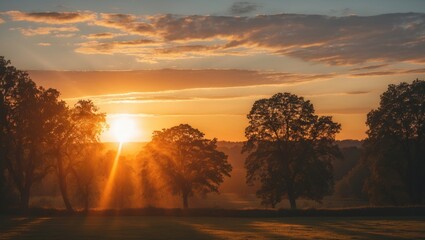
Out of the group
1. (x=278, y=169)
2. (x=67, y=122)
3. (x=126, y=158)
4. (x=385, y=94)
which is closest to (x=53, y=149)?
(x=67, y=122)

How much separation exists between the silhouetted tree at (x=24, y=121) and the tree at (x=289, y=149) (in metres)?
24.0

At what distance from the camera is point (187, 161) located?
7650 cm

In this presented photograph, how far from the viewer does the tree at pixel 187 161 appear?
75.0 metres

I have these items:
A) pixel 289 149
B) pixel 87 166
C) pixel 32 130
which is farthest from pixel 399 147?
pixel 32 130

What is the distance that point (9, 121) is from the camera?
65.5 metres

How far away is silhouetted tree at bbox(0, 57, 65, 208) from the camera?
64.9 meters

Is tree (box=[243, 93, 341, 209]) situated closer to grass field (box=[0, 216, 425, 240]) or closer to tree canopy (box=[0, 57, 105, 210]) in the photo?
grass field (box=[0, 216, 425, 240])

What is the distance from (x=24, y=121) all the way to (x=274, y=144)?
29.7m

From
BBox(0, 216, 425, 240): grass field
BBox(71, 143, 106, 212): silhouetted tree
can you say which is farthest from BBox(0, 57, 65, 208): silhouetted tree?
BBox(0, 216, 425, 240): grass field

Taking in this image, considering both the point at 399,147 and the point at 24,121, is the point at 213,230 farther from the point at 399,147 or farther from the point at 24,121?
the point at 399,147

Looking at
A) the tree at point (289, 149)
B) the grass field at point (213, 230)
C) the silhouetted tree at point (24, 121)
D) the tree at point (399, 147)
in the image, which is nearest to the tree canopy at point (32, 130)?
the silhouetted tree at point (24, 121)

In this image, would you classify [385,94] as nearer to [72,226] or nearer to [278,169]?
[278,169]

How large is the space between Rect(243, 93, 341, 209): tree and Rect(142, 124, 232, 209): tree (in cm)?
660

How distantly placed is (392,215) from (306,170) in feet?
38.3
